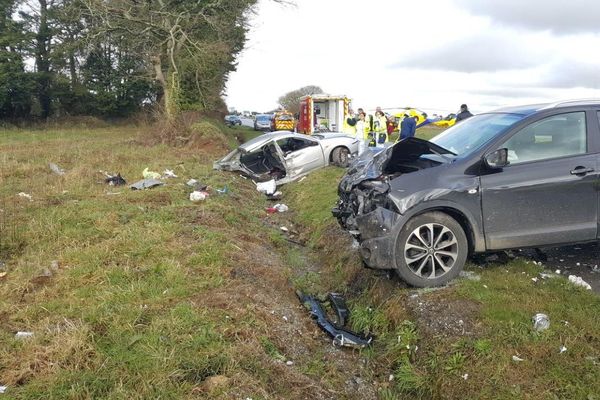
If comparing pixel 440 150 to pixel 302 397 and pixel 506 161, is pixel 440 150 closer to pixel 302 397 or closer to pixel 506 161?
pixel 506 161

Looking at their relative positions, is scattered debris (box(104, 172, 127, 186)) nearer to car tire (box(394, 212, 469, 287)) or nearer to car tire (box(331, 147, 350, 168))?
car tire (box(331, 147, 350, 168))

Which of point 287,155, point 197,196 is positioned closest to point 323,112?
point 287,155

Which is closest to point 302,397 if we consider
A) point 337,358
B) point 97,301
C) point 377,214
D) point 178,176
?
point 337,358

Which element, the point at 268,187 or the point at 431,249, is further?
the point at 268,187

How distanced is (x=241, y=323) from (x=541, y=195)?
3210 mm

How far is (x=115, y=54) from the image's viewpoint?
125ft

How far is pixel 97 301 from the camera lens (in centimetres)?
457

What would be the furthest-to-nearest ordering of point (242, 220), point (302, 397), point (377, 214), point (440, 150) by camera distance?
point (242, 220), point (440, 150), point (377, 214), point (302, 397)

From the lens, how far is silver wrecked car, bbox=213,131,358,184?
41.4ft

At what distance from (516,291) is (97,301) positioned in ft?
13.5

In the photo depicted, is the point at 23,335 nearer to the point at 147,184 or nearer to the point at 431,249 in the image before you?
the point at 431,249

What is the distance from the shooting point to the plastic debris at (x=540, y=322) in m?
3.81

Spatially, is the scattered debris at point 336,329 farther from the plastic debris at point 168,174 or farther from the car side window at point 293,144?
the car side window at point 293,144

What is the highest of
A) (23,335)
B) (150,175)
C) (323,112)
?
(323,112)
